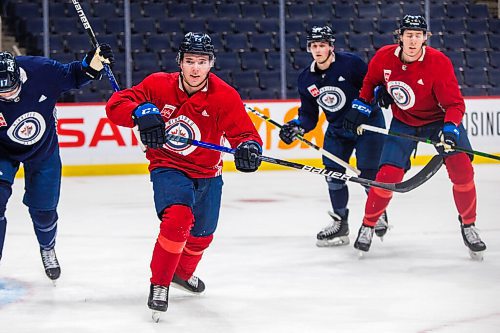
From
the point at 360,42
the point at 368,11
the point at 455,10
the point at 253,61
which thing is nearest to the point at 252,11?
the point at 253,61

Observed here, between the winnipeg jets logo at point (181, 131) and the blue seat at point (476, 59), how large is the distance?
739 centimetres

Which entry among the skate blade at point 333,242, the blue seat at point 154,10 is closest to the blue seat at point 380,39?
the blue seat at point 154,10

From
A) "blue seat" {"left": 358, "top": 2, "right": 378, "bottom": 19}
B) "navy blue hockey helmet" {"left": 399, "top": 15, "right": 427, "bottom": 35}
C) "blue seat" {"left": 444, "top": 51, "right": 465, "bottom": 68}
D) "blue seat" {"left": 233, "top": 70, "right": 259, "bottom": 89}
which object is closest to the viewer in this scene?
"navy blue hockey helmet" {"left": 399, "top": 15, "right": 427, "bottom": 35}

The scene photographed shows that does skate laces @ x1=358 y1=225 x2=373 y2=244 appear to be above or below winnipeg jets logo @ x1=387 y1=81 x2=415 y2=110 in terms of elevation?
below

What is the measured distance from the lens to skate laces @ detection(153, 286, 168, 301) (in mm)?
3102

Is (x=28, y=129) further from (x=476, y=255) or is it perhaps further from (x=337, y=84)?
(x=476, y=255)

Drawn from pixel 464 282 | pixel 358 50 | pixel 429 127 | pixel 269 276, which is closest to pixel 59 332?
pixel 269 276

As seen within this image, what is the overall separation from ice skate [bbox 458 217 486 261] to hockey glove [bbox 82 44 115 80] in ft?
5.73

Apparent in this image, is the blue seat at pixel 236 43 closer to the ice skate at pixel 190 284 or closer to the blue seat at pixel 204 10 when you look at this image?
the blue seat at pixel 204 10

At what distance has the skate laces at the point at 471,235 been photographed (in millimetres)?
4268

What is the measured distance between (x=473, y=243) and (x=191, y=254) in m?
1.40

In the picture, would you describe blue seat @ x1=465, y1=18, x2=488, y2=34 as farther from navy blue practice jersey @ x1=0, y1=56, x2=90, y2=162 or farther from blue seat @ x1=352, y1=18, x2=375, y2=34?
navy blue practice jersey @ x1=0, y1=56, x2=90, y2=162

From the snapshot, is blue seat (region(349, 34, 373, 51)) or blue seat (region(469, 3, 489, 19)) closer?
blue seat (region(349, 34, 373, 51))

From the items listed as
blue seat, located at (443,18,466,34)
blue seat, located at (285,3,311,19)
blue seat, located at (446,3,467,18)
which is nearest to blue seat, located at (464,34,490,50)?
blue seat, located at (443,18,466,34)
